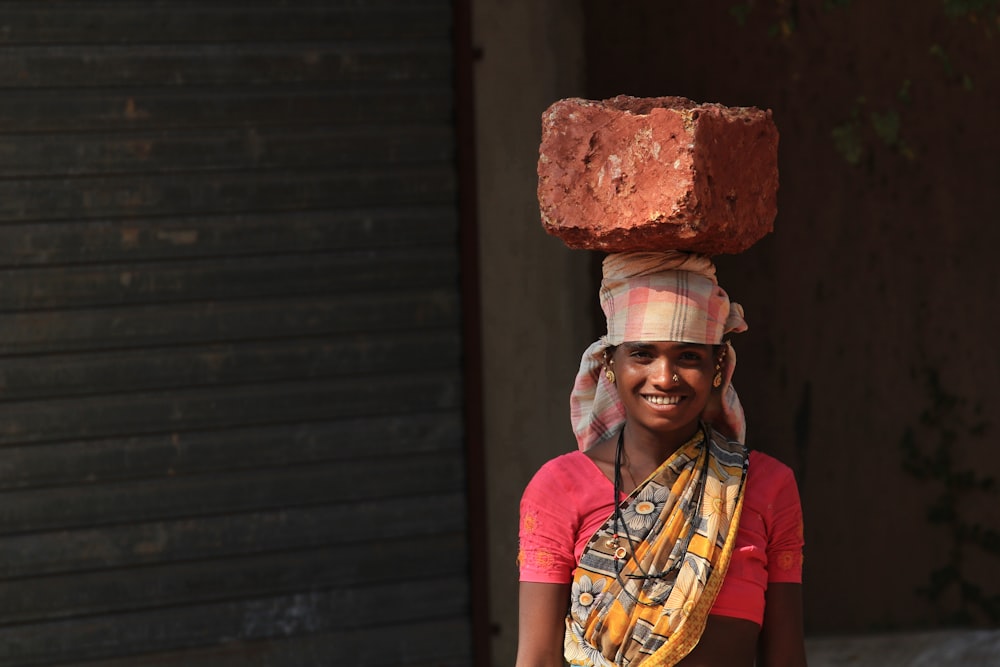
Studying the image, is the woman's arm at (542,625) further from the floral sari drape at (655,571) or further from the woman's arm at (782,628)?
the woman's arm at (782,628)

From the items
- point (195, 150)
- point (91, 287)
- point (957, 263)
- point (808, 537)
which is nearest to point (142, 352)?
point (91, 287)

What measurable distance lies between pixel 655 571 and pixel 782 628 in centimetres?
27

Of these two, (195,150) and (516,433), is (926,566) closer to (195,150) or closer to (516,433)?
(516,433)

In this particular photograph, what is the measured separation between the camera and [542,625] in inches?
97.7

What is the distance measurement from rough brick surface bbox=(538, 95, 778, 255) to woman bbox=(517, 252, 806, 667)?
0.10 meters

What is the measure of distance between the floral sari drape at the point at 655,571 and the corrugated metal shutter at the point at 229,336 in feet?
9.97

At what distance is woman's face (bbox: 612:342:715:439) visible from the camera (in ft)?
8.14

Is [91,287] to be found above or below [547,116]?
below

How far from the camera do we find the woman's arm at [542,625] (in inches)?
97.3

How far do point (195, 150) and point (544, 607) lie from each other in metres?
3.23

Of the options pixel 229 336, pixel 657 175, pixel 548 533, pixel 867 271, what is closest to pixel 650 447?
pixel 548 533

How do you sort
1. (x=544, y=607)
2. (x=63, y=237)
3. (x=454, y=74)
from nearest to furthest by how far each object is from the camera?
(x=544, y=607), (x=63, y=237), (x=454, y=74)

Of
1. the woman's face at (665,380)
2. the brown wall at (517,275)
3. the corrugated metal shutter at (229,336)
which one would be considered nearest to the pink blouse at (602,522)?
the woman's face at (665,380)

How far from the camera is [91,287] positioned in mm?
5152
